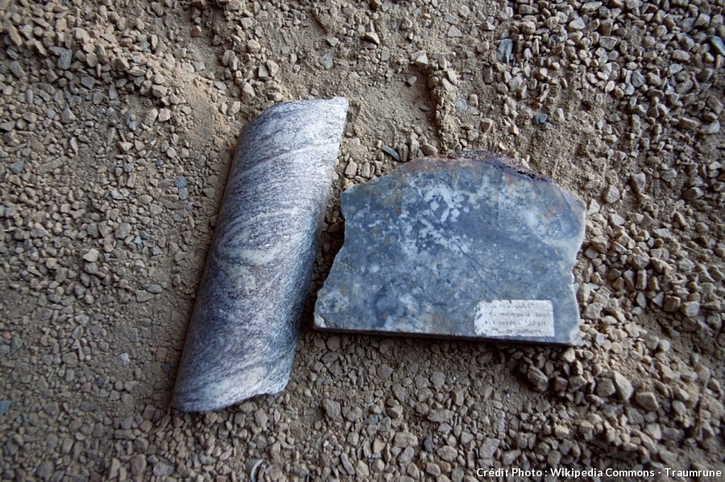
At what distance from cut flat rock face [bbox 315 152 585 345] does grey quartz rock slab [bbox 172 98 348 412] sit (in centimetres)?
17

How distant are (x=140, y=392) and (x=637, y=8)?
9.43ft

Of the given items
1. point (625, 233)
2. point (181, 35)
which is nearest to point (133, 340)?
point (181, 35)

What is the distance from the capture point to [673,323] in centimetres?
214

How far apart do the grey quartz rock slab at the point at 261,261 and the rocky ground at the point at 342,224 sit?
129 millimetres

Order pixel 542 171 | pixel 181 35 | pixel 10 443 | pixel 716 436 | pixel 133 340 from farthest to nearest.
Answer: pixel 181 35 < pixel 542 171 < pixel 133 340 < pixel 10 443 < pixel 716 436

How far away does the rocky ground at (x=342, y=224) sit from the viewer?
2.05 meters

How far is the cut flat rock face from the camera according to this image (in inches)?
79.9

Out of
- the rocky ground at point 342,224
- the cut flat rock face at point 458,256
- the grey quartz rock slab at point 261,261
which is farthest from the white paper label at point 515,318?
the grey quartz rock slab at point 261,261

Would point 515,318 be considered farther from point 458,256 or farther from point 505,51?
point 505,51

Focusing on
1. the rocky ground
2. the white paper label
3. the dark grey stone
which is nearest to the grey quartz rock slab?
the rocky ground

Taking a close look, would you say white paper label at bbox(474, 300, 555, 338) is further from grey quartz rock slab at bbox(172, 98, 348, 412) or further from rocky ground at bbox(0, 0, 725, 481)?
grey quartz rock slab at bbox(172, 98, 348, 412)

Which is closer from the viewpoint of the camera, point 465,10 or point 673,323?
point 673,323

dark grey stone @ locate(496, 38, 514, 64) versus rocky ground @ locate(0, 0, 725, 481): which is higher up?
dark grey stone @ locate(496, 38, 514, 64)

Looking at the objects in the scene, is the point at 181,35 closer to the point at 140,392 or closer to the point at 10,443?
the point at 140,392
